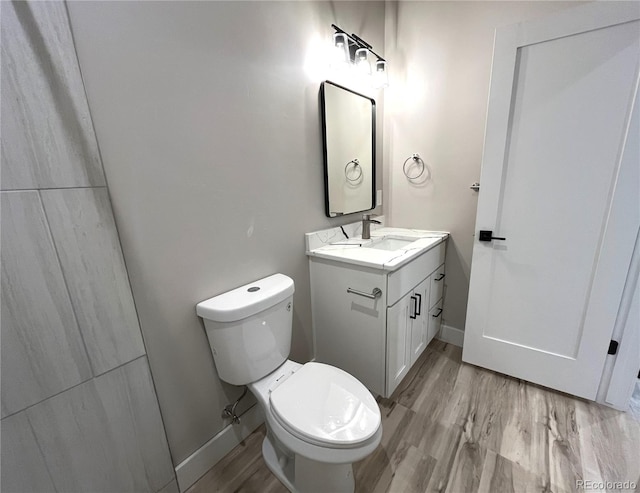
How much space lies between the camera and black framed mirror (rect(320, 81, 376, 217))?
156cm

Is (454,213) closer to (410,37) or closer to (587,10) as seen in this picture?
(587,10)

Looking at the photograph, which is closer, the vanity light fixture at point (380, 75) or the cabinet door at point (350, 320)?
the cabinet door at point (350, 320)

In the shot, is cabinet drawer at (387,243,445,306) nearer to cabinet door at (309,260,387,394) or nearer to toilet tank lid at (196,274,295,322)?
cabinet door at (309,260,387,394)

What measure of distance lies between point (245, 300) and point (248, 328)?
0.36 feet

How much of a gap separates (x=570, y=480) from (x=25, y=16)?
7.80 ft

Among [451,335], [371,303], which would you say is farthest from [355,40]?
[451,335]

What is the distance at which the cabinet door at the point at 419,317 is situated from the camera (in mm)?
1567

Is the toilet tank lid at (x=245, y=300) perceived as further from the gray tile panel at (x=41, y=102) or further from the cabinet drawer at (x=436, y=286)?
the cabinet drawer at (x=436, y=286)

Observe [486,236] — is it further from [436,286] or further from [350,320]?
[350,320]

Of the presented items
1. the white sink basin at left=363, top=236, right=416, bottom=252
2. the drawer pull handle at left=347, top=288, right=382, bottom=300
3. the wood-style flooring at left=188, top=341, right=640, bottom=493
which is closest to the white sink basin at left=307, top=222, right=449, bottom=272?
the white sink basin at left=363, top=236, right=416, bottom=252

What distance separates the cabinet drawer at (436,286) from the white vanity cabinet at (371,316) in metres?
0.06

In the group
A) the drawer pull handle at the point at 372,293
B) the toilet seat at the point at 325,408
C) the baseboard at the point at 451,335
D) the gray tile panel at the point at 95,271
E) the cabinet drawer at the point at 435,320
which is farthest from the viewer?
the baseboard at the point at 451,335

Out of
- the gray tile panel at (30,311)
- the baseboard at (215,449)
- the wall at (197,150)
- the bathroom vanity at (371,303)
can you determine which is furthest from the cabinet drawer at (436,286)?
the gray tile panel at (30,311)

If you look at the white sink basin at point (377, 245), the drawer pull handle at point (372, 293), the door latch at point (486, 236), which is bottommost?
the drawer pull handle at point (372, 293)
